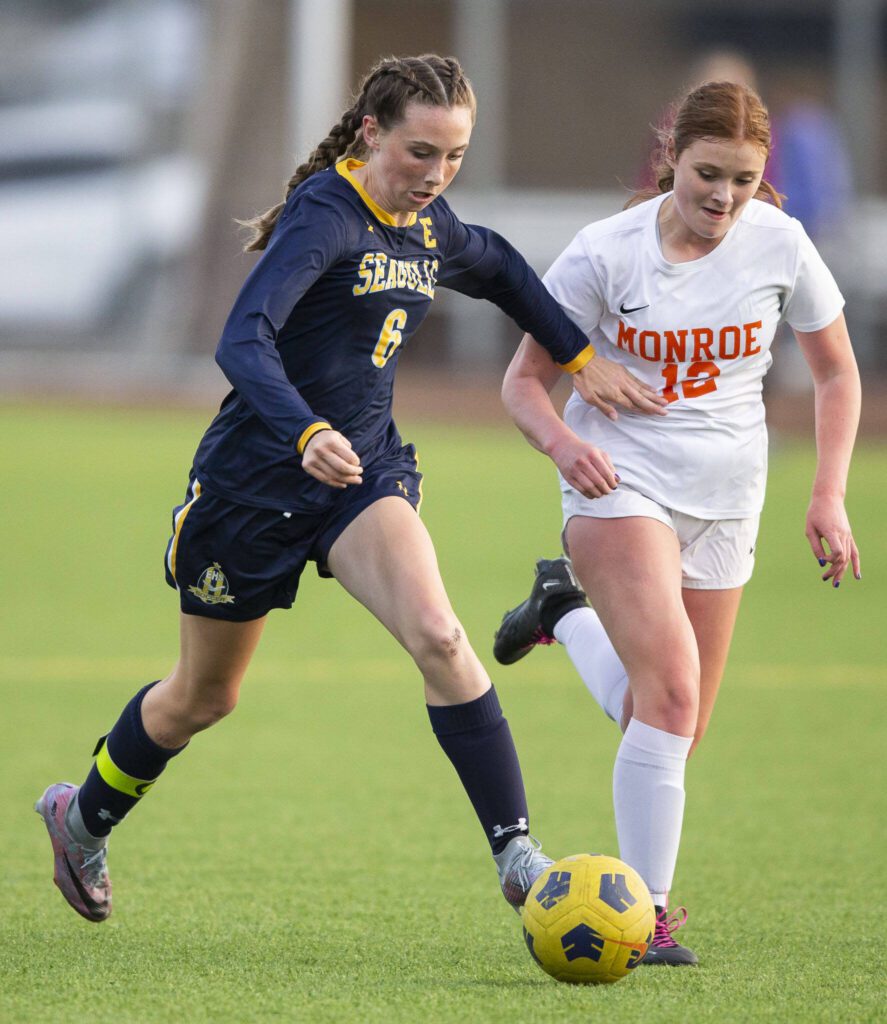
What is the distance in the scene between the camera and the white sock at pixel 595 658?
175 inches

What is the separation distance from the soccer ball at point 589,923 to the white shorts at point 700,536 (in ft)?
2.67

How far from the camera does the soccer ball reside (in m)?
3.45

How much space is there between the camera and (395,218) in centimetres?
392

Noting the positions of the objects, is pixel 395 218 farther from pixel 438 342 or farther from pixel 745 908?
pixel 438 342

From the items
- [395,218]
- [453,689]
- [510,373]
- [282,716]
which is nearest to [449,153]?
[395,218]

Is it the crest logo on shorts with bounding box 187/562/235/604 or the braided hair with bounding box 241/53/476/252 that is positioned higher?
the braided hair with bounding box 241/53/476/252

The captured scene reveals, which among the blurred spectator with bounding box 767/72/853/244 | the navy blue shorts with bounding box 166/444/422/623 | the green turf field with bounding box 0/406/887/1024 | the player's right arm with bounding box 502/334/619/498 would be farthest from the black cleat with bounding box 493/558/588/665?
the blurred spectator with bounding box 767/72/853/244

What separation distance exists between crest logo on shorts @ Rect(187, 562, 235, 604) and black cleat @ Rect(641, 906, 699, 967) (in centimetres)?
119

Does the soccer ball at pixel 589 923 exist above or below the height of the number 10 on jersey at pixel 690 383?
below

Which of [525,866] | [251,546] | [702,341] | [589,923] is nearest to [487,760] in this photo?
[525,866]

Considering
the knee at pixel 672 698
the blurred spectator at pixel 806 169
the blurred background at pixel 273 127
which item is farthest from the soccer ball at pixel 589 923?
the blurred background at pixel 273 127

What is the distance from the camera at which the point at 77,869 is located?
409cm

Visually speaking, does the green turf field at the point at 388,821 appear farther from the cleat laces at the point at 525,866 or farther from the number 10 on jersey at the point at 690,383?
the number 10 on jersey at the point at 690,383

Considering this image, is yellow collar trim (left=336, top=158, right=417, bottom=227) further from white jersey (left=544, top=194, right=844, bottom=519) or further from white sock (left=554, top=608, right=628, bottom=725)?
white sock (left=554, top=608, right=628, bottom=725)
